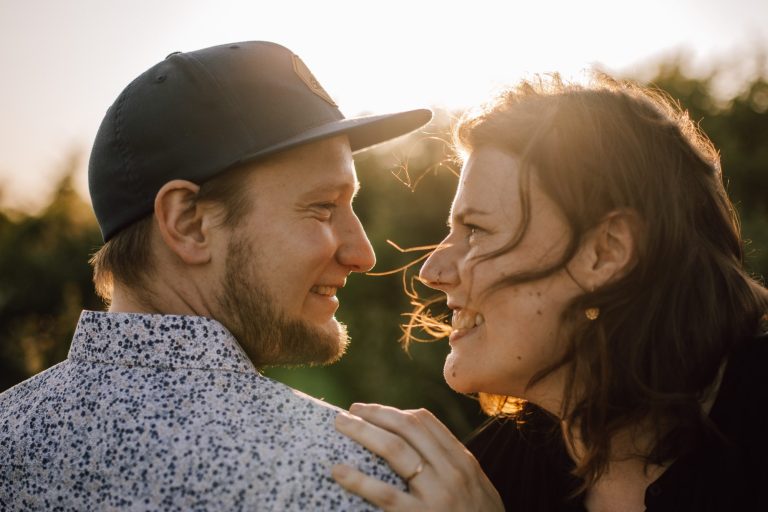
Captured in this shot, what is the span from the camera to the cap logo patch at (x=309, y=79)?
2357mm

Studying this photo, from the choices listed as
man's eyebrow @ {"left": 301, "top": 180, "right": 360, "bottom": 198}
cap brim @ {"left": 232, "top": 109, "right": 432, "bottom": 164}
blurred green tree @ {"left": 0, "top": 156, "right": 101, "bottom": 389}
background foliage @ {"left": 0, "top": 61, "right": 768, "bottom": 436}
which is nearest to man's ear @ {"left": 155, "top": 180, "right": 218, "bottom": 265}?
cap brim @ {"left": 232, "top": 109, "right": 432, "bottom": 164}

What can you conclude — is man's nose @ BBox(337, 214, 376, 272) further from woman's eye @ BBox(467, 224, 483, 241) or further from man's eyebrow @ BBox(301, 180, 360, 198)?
woman's eye @ BBox(467, 224, 483, 241)

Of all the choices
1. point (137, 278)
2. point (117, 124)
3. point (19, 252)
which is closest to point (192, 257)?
point (137, 278)

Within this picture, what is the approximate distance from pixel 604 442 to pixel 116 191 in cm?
169

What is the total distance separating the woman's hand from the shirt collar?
336mm

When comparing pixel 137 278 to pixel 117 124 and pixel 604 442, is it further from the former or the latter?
pixel 604 442

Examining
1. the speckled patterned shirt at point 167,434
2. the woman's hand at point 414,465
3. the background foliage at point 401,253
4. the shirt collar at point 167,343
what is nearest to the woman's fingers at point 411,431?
the woman's hand at point 414,465

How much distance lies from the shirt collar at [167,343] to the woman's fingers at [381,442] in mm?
309

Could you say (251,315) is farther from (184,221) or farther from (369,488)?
(369,488)

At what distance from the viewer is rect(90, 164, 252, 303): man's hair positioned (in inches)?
86.7

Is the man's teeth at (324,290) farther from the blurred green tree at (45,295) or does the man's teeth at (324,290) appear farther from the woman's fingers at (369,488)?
the blurred green tree at (45,295)

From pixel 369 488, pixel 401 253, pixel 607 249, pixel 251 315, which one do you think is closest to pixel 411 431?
pixel 369 488

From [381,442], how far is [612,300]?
0.88 meters

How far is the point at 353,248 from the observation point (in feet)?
8.38
